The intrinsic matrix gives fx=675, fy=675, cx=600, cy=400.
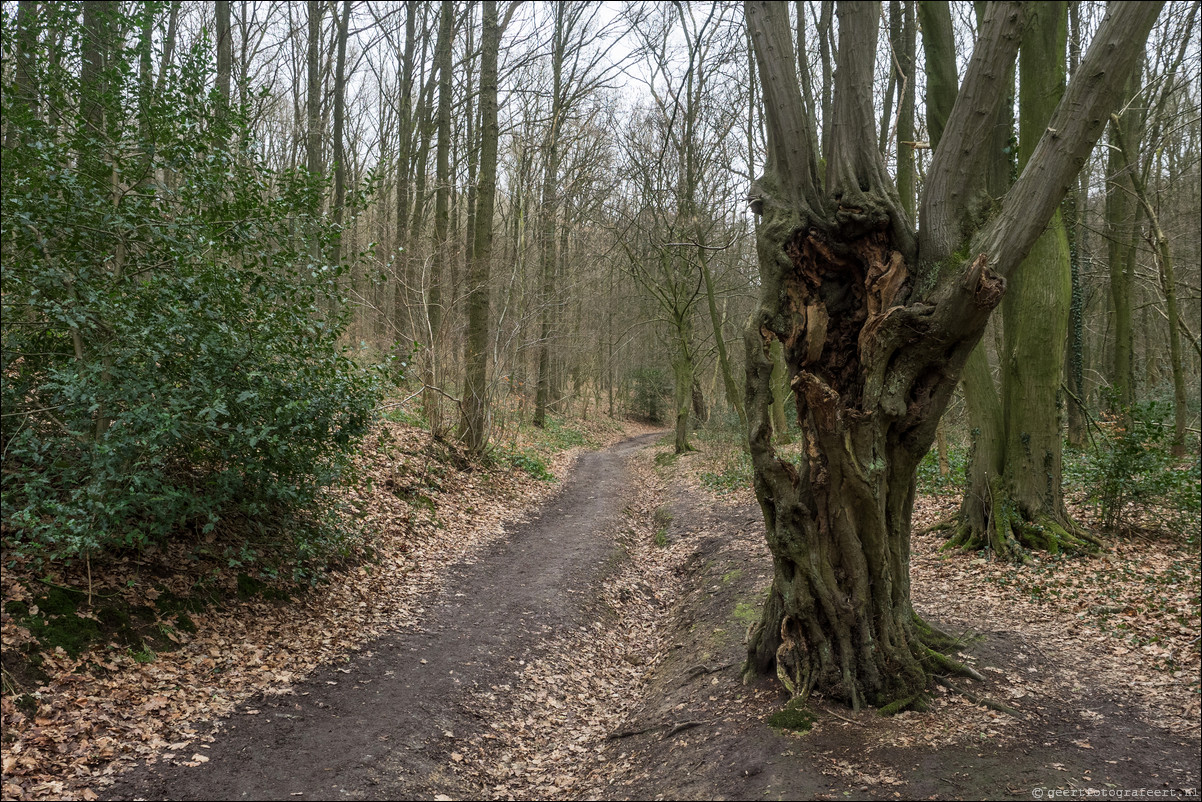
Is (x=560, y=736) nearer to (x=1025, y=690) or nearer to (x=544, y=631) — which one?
(x=544, y=631)

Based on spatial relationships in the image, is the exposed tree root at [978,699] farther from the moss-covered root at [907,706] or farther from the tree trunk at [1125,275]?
the tree trunk at [1125,275]

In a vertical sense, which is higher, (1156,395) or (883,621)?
(1156,395)

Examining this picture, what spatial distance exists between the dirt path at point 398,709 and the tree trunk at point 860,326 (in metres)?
2.70

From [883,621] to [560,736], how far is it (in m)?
2.77

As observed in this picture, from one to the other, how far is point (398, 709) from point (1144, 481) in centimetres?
876

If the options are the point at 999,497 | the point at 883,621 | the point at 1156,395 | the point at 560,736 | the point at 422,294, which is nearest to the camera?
the point at 883,621

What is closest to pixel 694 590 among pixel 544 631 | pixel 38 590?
pixel 544 631

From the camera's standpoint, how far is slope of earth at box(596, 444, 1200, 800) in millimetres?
3822

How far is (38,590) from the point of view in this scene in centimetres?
504

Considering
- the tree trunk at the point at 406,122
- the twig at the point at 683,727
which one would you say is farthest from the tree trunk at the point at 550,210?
the twig at the point at 683,727

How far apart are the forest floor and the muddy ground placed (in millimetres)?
20

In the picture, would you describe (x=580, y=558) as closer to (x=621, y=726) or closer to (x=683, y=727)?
(x=621, y=726)

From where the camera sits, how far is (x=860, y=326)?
15.9ft

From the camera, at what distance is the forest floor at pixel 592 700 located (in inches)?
157
